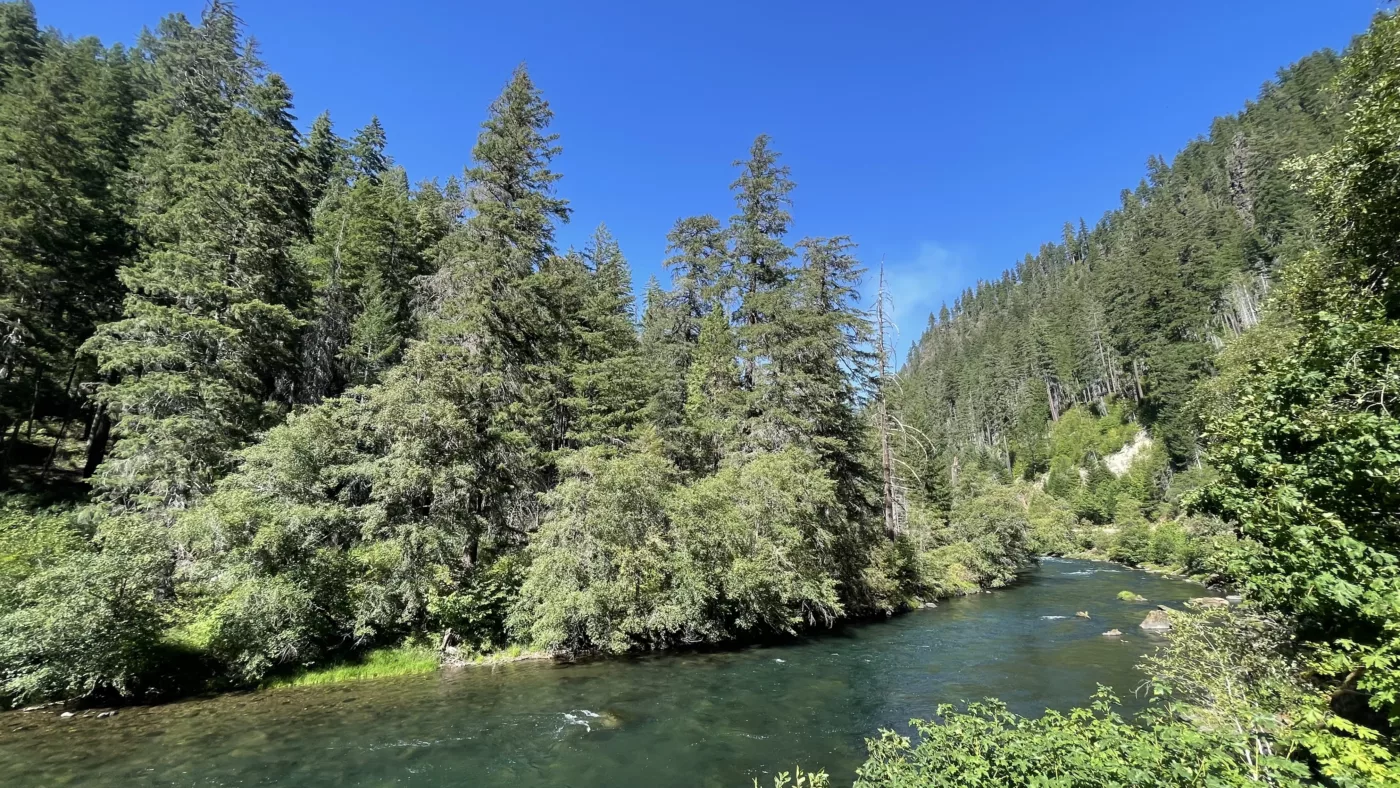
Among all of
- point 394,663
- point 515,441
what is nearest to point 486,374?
point 515,441

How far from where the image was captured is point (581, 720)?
1428cm

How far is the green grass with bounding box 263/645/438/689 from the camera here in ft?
55.6

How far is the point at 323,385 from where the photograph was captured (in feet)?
90.5

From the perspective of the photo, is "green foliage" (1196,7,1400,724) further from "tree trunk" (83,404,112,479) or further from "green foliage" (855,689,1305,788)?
"tree trunk" (83,404,112,479)

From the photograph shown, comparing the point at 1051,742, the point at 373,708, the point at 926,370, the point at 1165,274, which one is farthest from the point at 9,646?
the point at 926,370

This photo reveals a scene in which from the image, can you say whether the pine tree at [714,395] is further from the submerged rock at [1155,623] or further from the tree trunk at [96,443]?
the tree trunk at [96,443]

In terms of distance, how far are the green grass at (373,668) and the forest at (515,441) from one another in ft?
0.55

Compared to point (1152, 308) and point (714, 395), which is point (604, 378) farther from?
point (1152, 308)

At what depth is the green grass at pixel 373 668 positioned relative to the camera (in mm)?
16938

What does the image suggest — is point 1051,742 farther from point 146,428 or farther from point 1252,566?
point 146,428

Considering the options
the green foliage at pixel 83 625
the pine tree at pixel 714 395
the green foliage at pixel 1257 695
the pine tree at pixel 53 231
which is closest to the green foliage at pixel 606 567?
the pine tree at pixel 714 395

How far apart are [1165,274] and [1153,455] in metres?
23.6

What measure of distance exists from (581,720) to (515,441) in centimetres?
1085

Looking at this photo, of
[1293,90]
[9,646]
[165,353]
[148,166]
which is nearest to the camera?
[9,646]
